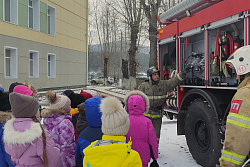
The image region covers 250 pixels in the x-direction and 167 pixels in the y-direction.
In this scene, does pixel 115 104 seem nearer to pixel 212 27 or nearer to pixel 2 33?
pixel 212 27

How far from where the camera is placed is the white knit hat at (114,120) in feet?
7.35

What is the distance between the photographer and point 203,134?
4.35 meters

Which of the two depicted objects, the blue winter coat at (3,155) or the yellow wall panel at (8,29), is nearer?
the blue winter coat at (3,155)

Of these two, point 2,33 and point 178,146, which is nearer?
point 178,146

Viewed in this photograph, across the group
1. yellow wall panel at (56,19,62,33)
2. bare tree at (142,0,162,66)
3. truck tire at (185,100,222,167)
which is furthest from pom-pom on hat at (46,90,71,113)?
yellow wall panel at (56,19,62,33)

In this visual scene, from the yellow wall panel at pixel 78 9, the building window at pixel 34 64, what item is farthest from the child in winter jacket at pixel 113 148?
the yellow wall panel at pixel 78 9

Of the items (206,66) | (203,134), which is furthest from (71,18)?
(203,134)

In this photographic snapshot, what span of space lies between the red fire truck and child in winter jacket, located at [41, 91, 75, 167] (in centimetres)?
211

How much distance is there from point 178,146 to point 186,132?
110 cm

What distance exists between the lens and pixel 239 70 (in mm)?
2258

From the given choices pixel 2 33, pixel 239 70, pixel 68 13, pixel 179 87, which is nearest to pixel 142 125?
pixel 239 70

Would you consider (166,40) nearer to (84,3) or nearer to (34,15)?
(34,15)

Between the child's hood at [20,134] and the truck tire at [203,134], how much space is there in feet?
8.60

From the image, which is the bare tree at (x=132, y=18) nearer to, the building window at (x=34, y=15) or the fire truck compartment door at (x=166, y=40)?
the building window at (x=34, y=15)
